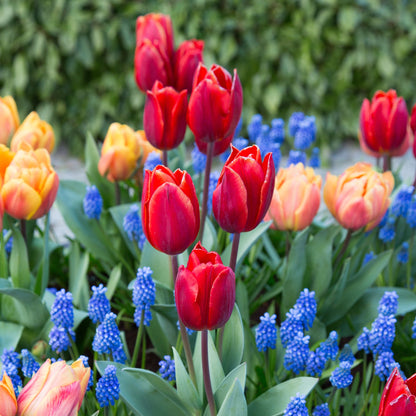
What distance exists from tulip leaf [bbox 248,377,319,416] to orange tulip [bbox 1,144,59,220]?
0.56m

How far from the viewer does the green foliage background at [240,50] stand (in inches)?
193

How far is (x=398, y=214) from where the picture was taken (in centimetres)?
154

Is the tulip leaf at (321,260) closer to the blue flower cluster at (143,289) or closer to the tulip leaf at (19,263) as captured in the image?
the blue flower cluster at (143,289)

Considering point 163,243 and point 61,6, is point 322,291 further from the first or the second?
point 61,6

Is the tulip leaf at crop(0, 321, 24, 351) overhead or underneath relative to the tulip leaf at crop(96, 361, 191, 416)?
underneath

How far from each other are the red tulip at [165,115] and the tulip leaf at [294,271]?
327 millimetres

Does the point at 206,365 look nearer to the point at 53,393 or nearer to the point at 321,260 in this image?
the point at 53,393

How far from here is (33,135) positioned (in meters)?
1.57

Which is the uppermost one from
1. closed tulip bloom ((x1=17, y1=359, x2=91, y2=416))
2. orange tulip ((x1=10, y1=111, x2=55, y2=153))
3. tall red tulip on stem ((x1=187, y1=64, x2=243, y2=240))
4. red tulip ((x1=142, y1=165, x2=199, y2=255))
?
tall red tulip on stem ((x1=187, y1=64, x2=243, y2=240))

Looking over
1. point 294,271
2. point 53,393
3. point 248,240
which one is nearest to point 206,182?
point 248,240

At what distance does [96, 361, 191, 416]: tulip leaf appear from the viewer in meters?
1.01

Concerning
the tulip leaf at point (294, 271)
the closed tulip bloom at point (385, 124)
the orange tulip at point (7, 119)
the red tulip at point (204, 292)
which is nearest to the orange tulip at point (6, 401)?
the red tulip at point (204, 292)

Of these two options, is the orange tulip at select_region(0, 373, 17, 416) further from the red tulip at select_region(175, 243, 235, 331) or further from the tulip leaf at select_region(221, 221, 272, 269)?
the tulip leaf at select_region(221, 221, 272, 269)

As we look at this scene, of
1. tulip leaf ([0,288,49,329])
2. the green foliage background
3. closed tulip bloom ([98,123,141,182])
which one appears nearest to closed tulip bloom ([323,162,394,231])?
closed tulip bloom ([98,123,141,182])
